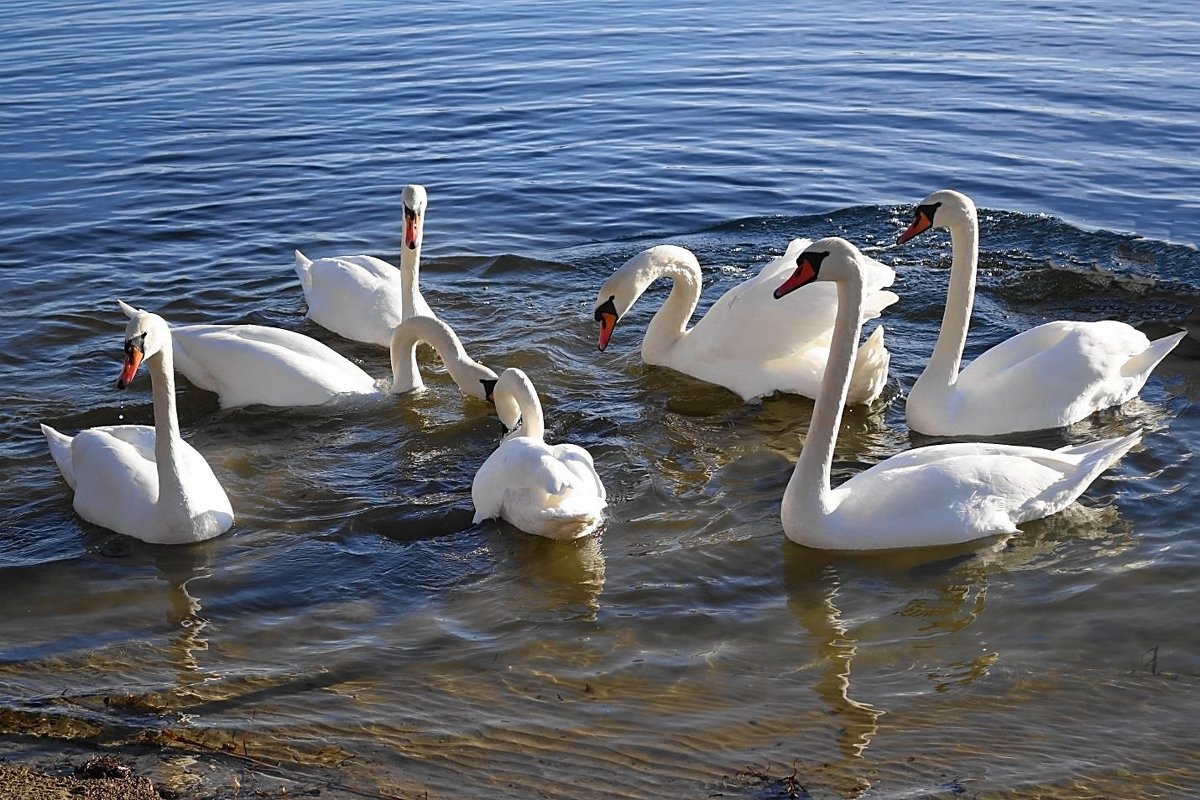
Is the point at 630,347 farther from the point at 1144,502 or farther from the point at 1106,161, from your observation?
the point at 1106,161

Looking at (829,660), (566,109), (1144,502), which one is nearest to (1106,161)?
(566,109)

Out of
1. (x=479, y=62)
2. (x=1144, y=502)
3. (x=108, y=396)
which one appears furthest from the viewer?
(x=479, y=62)

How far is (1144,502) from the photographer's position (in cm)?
792

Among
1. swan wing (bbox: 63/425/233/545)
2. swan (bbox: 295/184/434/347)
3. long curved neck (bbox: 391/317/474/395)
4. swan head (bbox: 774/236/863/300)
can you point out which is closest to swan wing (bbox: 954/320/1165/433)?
swan head (bbox: 774/236/863/300)

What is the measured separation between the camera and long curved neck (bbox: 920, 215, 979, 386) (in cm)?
897

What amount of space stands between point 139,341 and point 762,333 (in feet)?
14.0

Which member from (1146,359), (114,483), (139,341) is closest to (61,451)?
(114,483)

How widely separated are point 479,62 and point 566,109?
4406mm

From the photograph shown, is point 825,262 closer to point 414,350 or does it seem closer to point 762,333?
point 762,333

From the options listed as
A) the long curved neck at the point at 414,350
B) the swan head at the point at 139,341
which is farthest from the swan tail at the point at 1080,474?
the swan head at the point at 139,341

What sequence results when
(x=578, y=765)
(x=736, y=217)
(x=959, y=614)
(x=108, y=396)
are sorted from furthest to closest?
(x=736, y=217) → (x=108, y=396) → (x=959, y=614) → (x=578, y=765)

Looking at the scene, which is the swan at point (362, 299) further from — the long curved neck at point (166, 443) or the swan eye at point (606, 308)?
the long curved neck at point (166, 443)

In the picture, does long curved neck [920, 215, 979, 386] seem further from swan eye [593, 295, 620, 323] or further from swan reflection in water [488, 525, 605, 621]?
swan reflection in water [488, 525, 605, 621]

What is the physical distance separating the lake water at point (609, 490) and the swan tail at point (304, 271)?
1.15 feet
